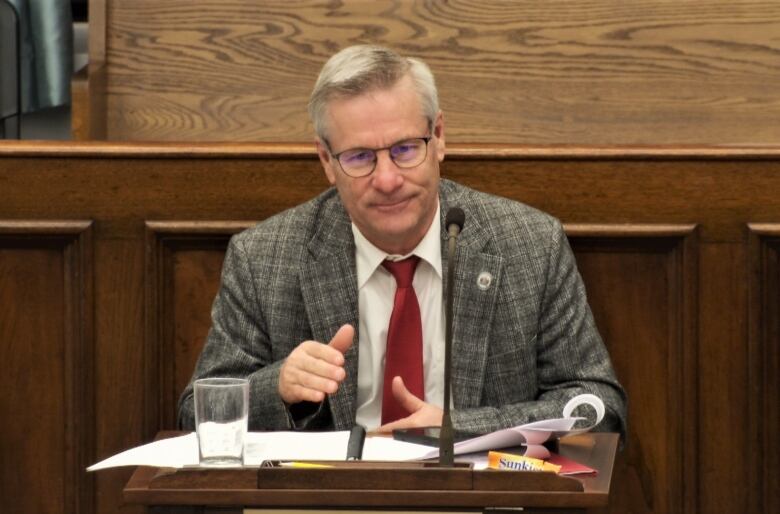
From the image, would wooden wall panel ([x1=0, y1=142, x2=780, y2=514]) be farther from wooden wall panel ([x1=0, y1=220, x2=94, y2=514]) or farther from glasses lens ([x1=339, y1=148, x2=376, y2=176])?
glasses lens ([x1=339, y1=148, x2=376, y2=176])

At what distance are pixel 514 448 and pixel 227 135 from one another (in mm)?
1579

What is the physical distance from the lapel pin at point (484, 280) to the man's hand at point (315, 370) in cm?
42

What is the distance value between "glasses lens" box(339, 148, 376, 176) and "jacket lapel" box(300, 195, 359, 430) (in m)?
0.17

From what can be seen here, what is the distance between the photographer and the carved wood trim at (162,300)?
275cm

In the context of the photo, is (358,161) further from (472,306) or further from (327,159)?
(472,306)

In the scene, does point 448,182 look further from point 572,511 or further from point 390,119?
point 572,511

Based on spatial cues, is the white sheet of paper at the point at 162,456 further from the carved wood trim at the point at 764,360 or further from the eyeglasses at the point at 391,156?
the carved wood trim at the point at 764,360

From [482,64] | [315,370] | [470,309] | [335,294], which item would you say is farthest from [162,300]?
[482,64]

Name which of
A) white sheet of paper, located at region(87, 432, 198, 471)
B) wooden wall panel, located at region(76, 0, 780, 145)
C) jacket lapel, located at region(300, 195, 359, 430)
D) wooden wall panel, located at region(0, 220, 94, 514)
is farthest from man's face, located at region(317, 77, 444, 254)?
wooden wall panel, located at region(76, 0, 780, 145)

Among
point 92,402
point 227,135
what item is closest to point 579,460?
point 92,402

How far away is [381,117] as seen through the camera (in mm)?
2373

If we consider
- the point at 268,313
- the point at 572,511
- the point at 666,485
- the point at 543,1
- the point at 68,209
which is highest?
the point at 543,1

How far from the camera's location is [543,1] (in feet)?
10.9

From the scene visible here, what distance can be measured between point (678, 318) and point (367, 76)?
32.9 inches
